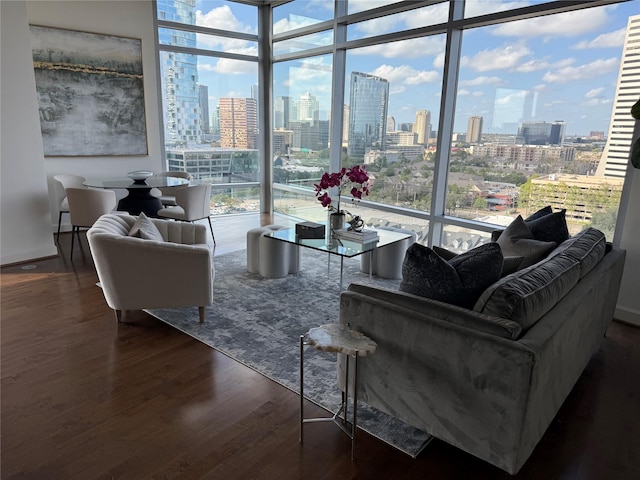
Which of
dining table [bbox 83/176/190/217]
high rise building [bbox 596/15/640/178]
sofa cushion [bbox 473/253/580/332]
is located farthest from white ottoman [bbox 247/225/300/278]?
high rise building [bbox 596/15/640/178]

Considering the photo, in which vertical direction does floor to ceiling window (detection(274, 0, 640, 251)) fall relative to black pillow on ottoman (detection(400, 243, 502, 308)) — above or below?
above

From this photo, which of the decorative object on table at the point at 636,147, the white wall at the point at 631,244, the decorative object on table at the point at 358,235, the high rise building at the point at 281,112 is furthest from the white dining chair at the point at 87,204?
the white wall at the point at 631,244

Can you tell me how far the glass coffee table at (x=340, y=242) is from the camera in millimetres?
3663

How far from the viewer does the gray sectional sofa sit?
1.70 m

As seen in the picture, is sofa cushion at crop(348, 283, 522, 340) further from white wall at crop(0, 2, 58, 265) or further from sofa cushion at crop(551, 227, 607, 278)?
white wall at crop(0, 2, 58, 265)

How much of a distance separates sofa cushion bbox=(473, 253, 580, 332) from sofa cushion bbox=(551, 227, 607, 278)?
1.19 feet

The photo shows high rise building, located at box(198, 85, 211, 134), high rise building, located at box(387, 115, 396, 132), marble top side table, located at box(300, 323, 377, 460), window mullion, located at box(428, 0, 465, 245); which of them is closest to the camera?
marble top side table, located at box(300, 323, 377, 460)

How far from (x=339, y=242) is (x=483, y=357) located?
7.44 feet

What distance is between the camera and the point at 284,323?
11.3ft

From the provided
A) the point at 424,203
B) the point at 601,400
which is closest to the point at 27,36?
the point at 424,203

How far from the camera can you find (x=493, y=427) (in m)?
1.75

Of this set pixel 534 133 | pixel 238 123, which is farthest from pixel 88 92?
pixel 534 133

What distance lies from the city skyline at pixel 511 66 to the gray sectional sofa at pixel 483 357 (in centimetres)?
243

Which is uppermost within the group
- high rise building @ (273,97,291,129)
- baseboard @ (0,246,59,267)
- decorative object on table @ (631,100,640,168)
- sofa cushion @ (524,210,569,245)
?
high rise building @ (273,97,291,129)
